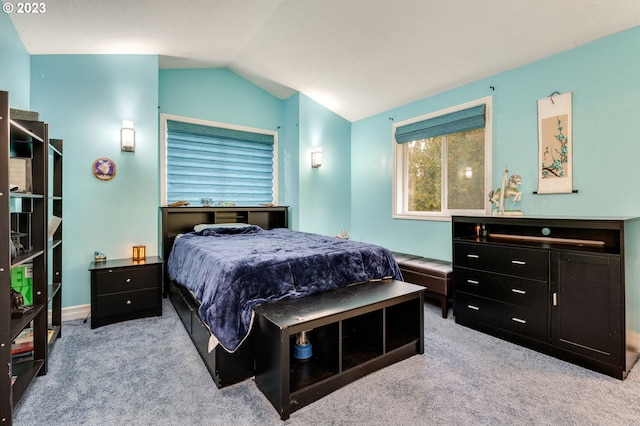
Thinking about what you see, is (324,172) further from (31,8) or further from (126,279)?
(31,8)

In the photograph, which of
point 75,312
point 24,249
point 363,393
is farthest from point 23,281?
point 363,393

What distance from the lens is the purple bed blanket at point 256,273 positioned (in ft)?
6.08

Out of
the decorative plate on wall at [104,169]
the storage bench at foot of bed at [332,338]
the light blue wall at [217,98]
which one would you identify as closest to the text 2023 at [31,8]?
the decorative plate on wall at [104,169]

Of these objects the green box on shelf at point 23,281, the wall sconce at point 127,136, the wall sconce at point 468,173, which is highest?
the wall sconce at point 127,136

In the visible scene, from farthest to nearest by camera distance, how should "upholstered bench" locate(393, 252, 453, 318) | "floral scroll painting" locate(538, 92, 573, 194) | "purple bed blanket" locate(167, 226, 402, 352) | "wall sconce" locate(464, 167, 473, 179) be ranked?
"wall sconce" locate(464, 167, 473, 179) → "upholstered bench" locate(393, 252, 453, 318) → "floral scroll painting" locate(538, 92, 573, 194) → "purple bed blanket" locate(167, 226, 402, 352)

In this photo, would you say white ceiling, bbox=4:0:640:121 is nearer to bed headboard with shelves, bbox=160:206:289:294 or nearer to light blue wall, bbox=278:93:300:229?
light blue wall, bbox=278:93:300:229

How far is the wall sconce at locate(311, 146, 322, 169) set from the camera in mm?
4547

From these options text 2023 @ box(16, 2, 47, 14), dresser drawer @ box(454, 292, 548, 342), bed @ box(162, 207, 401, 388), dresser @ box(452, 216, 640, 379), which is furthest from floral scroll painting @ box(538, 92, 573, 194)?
text 2023 @ box(16, 2, 47, 14)

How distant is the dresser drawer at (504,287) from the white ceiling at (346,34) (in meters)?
2.00

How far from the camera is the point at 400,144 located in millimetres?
4273

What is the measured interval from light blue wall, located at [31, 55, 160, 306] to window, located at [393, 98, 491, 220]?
306cm

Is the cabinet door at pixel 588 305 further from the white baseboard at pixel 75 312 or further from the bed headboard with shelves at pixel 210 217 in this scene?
the white baseboard at pixel 75 312

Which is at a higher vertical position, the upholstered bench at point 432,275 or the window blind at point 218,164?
the window blind at point 218,164

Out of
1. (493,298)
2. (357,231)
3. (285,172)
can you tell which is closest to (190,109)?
(285,172)
